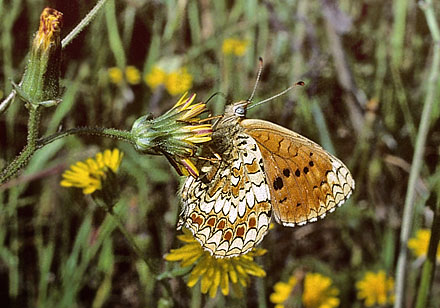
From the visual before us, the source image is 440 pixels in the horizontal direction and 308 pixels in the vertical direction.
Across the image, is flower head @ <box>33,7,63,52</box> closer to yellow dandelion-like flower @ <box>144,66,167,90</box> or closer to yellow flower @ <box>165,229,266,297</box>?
yellow flower @ <box>165,229,266,297</box>

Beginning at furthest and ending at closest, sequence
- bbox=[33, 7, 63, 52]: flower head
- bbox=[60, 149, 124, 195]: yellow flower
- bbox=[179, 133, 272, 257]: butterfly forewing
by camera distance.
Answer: bbox=[60, 149, 124, 195]: yellow flower → bbox=[179, 133, 272, 257]: butterfly forewing → bbox=[33, 7, 63, 52]: flower head

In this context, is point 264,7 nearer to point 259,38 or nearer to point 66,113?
point 259,38

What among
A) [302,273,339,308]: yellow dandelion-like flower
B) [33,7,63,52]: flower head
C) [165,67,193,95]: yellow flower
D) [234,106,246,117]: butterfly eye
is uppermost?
[165,67,193,95]: yellow flower

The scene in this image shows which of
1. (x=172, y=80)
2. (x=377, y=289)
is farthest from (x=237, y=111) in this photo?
(x=172, y=80)

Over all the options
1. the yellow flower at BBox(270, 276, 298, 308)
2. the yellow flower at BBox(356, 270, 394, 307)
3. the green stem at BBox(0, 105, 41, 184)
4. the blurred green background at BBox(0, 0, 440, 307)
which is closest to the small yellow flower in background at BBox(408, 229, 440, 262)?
the blurred green background at BBox(0, 0, 440, 307)

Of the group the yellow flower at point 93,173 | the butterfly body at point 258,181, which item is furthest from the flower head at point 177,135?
the yellow flower at point 93,173

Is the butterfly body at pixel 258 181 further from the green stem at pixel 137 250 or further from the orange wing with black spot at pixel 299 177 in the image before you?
the green stem at pixel 137 250

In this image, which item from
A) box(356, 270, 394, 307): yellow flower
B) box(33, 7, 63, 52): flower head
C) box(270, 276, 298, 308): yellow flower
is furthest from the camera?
box(356, 270, 394, 307): yellow flower
